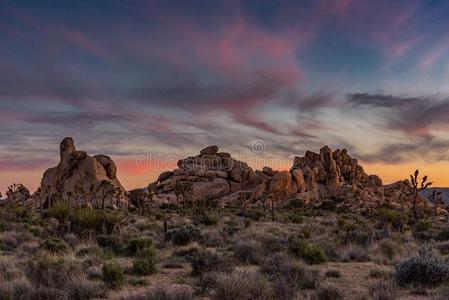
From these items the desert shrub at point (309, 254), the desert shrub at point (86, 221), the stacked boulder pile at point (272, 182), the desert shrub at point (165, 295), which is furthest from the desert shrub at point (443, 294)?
the stacked boulder pile at point (272, 182)

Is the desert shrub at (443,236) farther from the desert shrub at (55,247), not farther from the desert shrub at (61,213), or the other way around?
the desert shrub at (61,213)

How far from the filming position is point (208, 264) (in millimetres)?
12617

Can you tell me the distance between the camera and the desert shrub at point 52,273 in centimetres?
1018

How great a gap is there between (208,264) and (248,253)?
9.37ft

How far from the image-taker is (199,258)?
42.3 feet

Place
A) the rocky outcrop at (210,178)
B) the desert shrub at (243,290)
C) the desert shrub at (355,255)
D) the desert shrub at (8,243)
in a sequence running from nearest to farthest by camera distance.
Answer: the desert shrub at (243,290) < the desert shrub at (355,255) < the desert shrub at (8,243) < the rocky outcrop at (210,178)

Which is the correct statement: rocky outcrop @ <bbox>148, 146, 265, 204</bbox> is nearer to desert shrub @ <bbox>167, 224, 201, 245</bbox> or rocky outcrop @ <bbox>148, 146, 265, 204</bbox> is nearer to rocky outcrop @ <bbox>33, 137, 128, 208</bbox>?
rocky outcrop @ <bbox>33, 137, 128, 208</bbox>

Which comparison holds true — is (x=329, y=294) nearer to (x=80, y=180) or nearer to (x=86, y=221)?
(x=86, y=221)

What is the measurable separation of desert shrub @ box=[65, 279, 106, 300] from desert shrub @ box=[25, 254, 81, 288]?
0.44m

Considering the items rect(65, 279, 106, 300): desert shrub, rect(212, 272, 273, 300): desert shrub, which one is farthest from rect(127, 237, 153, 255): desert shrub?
rect(212, 272, 273, 300): desert shrub

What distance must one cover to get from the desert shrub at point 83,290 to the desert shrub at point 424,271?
24.0ft

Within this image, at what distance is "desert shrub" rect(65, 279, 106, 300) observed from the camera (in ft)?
31.0

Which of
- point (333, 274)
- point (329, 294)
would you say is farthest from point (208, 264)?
point (329, 294)

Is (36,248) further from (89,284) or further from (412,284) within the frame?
(412,284)
